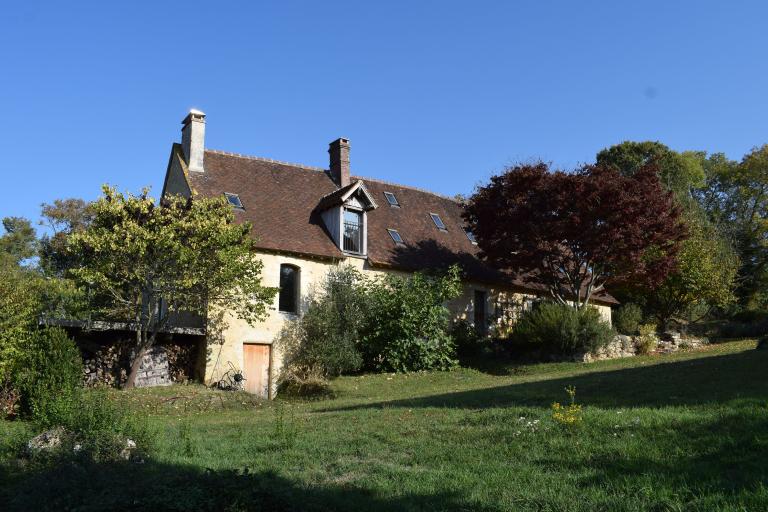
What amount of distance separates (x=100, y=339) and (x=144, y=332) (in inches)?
60.2

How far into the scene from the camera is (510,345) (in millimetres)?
24266

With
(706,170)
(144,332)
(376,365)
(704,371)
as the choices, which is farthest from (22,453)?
(706,170)

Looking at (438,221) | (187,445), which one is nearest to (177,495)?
(187,445)

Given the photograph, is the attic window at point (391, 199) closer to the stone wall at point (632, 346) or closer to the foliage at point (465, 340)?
the foliage at point (465, 340)

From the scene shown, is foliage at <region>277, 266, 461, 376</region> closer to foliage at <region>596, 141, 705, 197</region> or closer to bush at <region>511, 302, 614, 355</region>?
bush at <region>511, 302, 614, 355</region>

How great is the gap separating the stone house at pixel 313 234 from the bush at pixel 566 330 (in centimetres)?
364

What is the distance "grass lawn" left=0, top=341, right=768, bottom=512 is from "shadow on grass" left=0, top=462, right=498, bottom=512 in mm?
16

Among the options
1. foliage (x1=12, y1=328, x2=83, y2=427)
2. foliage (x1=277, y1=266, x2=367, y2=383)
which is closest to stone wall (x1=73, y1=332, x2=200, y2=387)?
foliage (x1=277, y1=266, x2=367, y2=383)

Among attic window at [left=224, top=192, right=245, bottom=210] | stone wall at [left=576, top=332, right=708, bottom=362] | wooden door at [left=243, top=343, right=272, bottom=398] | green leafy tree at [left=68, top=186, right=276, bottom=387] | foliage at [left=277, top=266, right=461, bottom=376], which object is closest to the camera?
green leafy tree at [left=68, top=186, right=276, bottom=387]

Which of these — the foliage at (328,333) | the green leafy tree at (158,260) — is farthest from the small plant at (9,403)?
the foliage at (328,333)

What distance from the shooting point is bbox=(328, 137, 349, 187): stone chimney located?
85.9 feet

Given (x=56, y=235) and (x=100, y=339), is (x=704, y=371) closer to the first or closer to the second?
(x=100, y=339)

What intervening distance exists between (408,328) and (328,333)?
251 cm

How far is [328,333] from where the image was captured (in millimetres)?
20531
